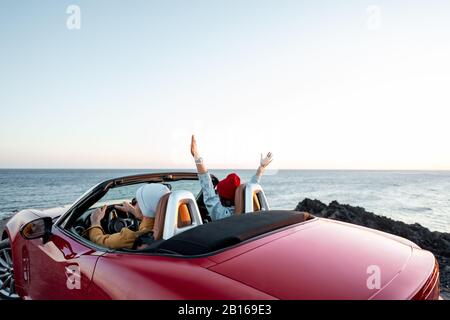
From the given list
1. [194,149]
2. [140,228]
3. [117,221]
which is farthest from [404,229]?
[140,228]

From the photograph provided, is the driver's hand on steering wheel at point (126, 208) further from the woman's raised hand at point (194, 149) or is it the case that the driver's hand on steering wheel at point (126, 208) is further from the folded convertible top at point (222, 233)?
the folded convertible top at point (222, 233)

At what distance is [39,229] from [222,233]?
1.85 meters

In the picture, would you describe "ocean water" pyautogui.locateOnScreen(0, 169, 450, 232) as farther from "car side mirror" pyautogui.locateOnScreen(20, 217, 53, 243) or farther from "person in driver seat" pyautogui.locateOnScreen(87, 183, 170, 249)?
"car side mirror" pyautogui.locateOnScreen(20, 217, 53, 243)

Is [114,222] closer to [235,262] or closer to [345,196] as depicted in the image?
[235,262]

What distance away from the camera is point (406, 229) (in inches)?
386

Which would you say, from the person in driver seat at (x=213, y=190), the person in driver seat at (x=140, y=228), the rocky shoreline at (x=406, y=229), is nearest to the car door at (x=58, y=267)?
the person in driver seat at (x=140, y=228)

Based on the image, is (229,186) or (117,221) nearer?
(117,221)

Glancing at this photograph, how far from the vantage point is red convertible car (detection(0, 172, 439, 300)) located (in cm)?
153

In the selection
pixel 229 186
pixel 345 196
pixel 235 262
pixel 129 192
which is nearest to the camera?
pixel 235 262

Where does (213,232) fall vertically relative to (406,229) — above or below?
above

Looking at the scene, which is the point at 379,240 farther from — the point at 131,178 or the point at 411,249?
the point at 131,178

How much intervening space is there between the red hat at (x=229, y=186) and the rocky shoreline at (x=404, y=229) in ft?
11.2
